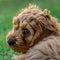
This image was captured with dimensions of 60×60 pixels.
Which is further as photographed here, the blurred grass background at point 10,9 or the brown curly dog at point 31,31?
the blurred grass background at point 10,9

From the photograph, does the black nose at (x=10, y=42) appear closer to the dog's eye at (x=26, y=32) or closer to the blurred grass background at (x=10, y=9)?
the dog's eye at (x=26, y=32)

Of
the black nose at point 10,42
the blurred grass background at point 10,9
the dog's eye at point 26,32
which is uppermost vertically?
the blurred grass background at point 10,9

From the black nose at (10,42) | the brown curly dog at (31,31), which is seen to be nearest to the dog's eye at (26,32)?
the brown curly dog at (31,31)

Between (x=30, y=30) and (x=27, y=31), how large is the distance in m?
0.05

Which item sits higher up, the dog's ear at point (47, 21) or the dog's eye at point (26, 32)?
the dog's ear at point (47, 21)

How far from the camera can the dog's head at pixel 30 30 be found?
18.9 ft

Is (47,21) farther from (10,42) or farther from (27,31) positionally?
(10,42)

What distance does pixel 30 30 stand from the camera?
18.9ft

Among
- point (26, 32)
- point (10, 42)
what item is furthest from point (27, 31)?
point (10, 42)

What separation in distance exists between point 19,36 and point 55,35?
526mm

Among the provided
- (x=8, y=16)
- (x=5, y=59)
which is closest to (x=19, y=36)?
(x=5, y=59)

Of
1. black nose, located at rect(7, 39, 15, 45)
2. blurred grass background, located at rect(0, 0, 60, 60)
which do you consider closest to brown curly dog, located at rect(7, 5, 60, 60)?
black nose, located at rect(7, 39, 15, 45)

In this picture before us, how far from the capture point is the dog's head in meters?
5.75

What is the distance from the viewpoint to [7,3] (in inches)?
595
